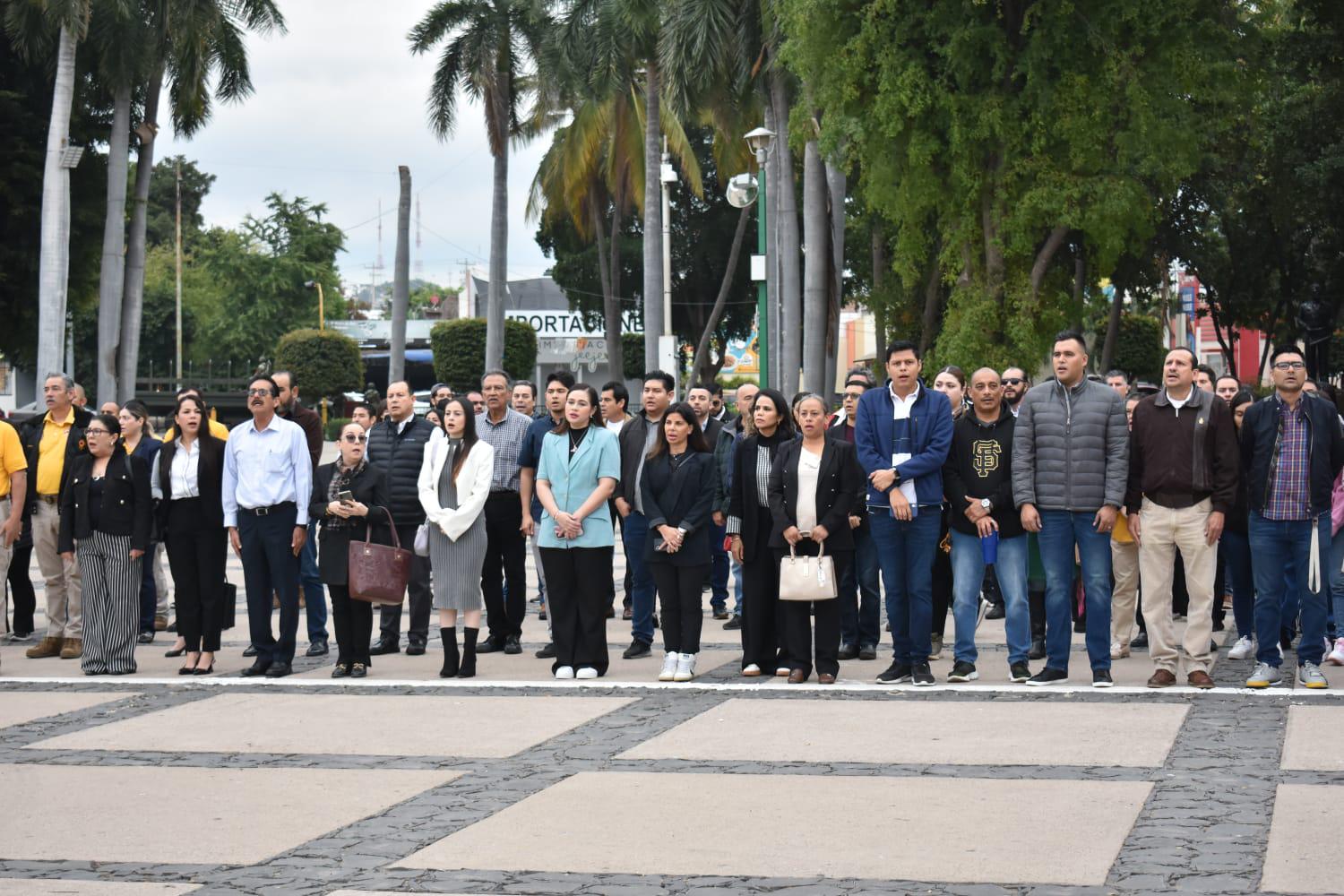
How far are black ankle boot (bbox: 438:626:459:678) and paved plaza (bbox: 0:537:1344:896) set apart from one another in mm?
271

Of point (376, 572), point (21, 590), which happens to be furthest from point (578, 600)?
point (21, 590)

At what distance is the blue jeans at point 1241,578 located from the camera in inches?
454

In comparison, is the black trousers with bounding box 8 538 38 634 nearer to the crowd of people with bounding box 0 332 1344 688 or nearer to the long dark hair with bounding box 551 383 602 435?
the crowd of people with bounding box 0 332 1344 688

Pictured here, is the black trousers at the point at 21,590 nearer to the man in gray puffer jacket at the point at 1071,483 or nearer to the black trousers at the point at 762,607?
the black trousers at the point at 762,607

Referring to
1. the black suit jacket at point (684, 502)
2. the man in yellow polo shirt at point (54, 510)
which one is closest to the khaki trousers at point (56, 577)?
the man in yellow polo shirt at point (54, 510)

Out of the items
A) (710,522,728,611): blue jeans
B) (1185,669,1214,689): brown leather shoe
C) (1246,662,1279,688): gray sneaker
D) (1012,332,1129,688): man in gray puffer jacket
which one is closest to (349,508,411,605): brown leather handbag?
(1012,332,1129,688): man in gray puffer jacket

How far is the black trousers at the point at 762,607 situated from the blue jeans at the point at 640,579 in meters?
1.25

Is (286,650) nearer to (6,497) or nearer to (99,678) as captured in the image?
(99,678)

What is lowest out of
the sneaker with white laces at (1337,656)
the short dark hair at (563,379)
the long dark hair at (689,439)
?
the sneaker with white laces at (1337,656)

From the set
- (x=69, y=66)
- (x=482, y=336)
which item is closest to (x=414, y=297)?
(x=482, y=336)

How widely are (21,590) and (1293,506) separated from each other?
32.0 ft

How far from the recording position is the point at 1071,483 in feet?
33.8

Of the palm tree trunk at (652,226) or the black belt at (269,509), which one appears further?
the palm tree trunk at (652,226)

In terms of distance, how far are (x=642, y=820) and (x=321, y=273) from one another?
8325cm
